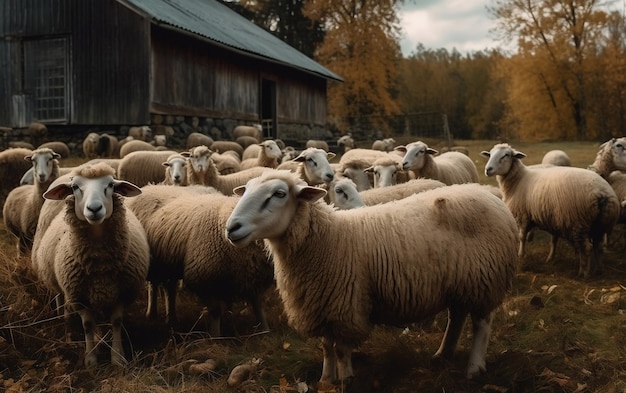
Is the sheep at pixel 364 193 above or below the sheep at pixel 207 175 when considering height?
below

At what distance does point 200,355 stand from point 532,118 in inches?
1335

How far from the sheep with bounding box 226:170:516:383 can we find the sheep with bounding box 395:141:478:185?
13.6 ft

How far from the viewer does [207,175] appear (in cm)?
855

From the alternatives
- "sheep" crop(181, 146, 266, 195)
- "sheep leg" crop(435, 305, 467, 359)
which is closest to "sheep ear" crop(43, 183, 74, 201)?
"sheep leg" crop(435, 305, 467, 359)

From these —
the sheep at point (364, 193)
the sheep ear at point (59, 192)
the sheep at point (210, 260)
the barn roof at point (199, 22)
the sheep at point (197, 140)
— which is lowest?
the sheep at point (210, 260)

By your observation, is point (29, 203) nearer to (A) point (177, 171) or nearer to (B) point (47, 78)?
(A) point (177, 171)

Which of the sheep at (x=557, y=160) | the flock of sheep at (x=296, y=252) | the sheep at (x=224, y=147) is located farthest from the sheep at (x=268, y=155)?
the sheep at (x=557, y=160)

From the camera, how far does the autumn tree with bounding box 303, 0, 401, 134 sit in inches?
1325

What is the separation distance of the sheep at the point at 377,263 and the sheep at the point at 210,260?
3.60ft

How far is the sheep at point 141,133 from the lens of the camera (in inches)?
614

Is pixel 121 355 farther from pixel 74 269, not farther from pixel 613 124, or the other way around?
pixel 613 124

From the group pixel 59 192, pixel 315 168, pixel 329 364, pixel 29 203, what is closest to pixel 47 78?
pixel 29 203

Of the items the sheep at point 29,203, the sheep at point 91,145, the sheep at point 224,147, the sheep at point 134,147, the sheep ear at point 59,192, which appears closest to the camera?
the sheep ear at point 59,192

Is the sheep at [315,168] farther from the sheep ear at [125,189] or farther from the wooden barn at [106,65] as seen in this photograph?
the wooden barn at [106,65]
